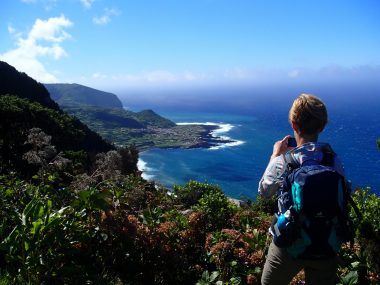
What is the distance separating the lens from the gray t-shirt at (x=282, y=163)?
273 cm

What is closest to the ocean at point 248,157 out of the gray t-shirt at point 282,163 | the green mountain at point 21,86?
the green mountain at point 21,86

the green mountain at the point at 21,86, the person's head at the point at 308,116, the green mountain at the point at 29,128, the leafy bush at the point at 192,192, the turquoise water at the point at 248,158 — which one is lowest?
the turquoise water at the point at 248,158

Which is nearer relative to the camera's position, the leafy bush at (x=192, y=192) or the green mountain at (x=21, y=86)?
the leafy bush at (x=192, y=192)

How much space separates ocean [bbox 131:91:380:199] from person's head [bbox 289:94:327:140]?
173 ft

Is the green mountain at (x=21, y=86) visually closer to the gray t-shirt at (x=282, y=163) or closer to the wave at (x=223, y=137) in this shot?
the gray t-shirt at (x=282, y=163)

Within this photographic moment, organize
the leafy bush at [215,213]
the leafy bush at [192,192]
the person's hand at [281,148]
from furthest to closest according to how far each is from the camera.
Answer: the leafy bush at [192,192] → the leafy bush at [215,213] → the person's hand at [281,148]

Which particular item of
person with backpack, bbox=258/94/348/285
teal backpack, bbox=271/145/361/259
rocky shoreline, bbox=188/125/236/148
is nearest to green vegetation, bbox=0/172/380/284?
person with backpack, bbox=258/94/348/285

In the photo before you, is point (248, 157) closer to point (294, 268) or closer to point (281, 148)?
point (281, 148)

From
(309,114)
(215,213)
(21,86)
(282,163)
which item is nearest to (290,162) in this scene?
(282,163)

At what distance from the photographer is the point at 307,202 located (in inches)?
99.9

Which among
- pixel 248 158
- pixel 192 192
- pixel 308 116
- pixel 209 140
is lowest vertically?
pixel 248 158

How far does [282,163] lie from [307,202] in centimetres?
36

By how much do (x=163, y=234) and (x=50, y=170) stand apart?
1.77 m

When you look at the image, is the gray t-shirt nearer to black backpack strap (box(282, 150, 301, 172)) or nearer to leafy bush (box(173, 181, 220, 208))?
black backpack strap (box(282, 150, 301, 172))
